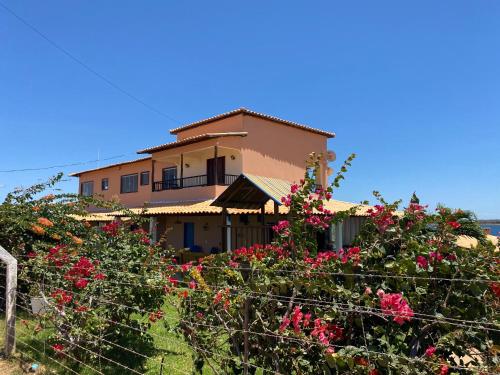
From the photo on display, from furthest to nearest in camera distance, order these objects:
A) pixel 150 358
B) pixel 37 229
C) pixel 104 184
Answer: pixel 104 184, pixel 37 229, pixel 150 358

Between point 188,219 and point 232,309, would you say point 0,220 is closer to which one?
point 232,309

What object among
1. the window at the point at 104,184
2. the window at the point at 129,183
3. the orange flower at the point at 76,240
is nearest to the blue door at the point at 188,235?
the window at the point at 129,183

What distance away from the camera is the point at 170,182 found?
84.7 feet

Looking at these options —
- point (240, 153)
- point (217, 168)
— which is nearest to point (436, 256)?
point (240, 153)

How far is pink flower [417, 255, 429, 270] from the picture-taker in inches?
105

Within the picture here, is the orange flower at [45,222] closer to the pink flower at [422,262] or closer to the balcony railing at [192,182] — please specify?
the pink flower at [422,262]

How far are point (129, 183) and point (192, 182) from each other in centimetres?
670

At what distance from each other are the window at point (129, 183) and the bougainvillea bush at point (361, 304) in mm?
25839

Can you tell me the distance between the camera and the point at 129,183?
29.0 m

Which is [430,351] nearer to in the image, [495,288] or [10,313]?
[495,288]

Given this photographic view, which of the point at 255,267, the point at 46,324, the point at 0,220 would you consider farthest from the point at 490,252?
the point at 0,220

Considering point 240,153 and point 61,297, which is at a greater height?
point 240,153

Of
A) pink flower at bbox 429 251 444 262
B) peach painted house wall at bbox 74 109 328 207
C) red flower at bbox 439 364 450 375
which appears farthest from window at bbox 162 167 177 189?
red flower at bbox 439 364 450 375

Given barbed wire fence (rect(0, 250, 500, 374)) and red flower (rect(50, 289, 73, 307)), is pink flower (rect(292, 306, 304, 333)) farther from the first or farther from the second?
red flower (rect(50, 289, 73, 307))
